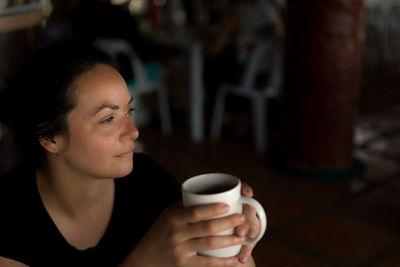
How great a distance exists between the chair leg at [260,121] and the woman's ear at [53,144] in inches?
103

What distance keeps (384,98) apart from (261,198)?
9.14 ft

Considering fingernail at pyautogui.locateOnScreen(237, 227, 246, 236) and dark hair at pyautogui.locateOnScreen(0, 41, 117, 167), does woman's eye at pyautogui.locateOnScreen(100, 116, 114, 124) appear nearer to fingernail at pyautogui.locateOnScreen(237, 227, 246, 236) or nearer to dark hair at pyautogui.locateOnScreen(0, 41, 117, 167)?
dark hair at pyautogui.locateOnScreen(0, 41, 117, 167)

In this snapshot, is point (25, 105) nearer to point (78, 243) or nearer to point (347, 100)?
point (78, 243)

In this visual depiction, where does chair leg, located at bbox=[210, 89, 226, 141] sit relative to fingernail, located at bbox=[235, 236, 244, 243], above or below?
below

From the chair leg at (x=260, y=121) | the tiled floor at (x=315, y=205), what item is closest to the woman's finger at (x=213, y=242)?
the tiled floor at (x=315, y=205)

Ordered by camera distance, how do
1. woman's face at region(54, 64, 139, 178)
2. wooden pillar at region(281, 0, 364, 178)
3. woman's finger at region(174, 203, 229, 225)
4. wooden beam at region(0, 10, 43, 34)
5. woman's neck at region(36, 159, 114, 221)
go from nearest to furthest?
woman's finger at region(174, 203, 229, 225) → woman's face at region(54, 64, 139, 178) → woman's neck at region(36, 159, 114, 221) → wooden beam at region(0, 10, 43, 34) → wooden pillar at region(281, 0, 364, 178)

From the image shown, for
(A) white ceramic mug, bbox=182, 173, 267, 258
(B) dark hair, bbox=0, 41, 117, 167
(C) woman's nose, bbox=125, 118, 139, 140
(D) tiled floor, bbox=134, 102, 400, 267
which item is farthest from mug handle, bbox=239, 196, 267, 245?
(D) tiled floor, bbox=134, 102, 400, 267

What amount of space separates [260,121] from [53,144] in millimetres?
2677

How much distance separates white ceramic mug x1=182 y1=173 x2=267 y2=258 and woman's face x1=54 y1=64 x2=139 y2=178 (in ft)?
0.58

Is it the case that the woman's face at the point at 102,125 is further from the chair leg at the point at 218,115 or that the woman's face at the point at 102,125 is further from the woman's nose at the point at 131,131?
the chair leg at the point at 218,115

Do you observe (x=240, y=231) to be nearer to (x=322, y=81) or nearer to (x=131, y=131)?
(x=131, y=131)

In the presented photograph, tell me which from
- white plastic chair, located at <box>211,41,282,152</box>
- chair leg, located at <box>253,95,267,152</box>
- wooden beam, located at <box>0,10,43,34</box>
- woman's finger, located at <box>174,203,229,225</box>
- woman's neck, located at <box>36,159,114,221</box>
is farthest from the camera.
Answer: chair leg, located at <box>253,95,267,152</box>

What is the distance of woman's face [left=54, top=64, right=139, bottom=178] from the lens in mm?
877

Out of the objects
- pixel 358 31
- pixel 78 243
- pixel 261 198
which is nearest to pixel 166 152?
pixel 261 198
